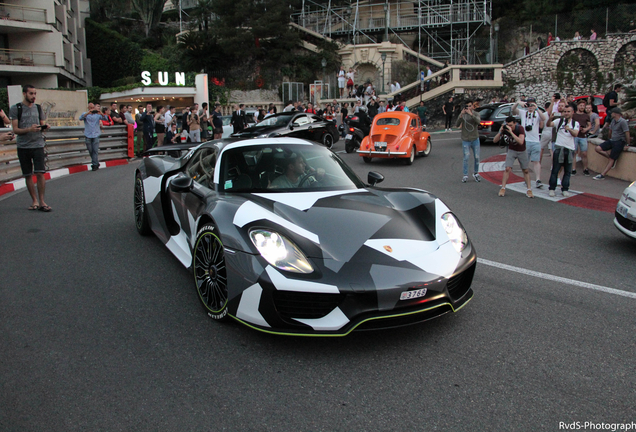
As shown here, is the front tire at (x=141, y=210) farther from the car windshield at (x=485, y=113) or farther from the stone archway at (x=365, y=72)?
the stone archway at (x=365, y=72)

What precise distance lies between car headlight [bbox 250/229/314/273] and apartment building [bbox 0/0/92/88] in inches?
1472

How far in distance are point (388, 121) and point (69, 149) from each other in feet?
31.3

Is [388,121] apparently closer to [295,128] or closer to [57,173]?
[295,128]

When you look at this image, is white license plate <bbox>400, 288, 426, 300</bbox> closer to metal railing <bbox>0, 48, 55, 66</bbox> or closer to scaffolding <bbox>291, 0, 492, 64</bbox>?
metal railing <bbox>0, 48, 55, 66</bbox>

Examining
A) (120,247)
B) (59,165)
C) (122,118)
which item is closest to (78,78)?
(122,118)

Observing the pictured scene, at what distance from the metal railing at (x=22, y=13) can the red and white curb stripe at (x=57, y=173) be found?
24.9m

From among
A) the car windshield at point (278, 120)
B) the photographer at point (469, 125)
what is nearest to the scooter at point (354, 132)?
the car windshield at point (278, 120)

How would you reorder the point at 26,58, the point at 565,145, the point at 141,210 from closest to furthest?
the point at 141,210 → the point at 565,145 → the point at 26,58

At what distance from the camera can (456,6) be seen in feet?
146

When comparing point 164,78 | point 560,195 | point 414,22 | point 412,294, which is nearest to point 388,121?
point 560,195

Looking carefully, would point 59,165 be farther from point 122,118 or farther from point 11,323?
point 11,323

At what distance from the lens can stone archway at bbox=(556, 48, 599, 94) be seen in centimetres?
3519

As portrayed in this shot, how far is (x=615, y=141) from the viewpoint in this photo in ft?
38.1

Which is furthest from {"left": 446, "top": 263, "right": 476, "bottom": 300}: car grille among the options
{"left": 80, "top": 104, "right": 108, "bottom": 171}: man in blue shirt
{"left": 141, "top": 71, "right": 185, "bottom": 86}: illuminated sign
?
{"left": 141, "top": 71, "right": 185, "bottom": 86}: illuminated sign
